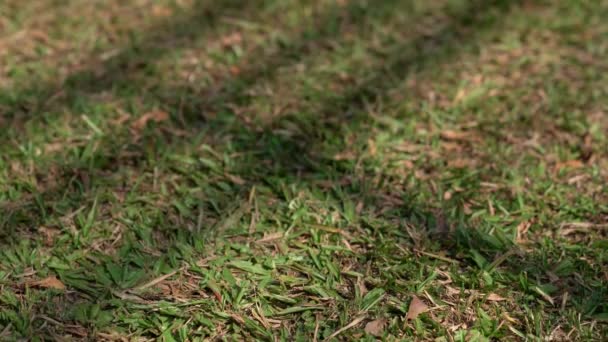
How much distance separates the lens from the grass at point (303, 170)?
7.71 ft

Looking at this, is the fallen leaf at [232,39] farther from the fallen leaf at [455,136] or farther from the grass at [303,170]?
the fallen leaf at [455,136]

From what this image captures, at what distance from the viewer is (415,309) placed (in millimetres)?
2311

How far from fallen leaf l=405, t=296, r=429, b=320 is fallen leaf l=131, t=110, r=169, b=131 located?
1453 millimetres

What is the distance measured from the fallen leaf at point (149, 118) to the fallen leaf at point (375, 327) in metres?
1.41

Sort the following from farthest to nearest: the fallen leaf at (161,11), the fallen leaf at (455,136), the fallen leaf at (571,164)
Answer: the fallen leaf at (161,11) → the fallen leaf at (455,136) → the fallen leaf at (571,164)

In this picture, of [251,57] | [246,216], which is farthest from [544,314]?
[251,57]

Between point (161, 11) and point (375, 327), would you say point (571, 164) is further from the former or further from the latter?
point (161, 11)

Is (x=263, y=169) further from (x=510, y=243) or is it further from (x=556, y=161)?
(x=556, y=161)

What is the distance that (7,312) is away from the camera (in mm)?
2285

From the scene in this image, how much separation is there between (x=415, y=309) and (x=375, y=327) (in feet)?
0.47

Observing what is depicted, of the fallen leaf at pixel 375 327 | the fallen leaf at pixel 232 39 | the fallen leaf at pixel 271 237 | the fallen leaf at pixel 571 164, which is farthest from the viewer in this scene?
the fallen leaf at pixel 232 39

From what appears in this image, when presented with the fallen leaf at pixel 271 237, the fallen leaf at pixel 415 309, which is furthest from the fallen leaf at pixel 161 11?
the fallen leaf at pixel 415 309

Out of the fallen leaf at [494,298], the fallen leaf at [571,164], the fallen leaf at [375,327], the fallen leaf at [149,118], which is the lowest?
the fallen leaf at [494,298]

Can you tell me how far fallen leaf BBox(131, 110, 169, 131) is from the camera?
3168 millimetres
